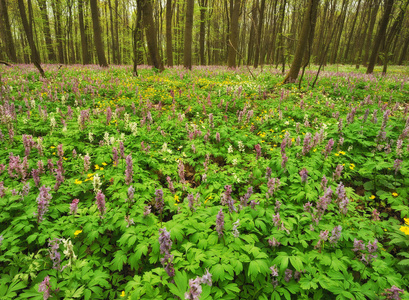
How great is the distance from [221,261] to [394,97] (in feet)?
39.0

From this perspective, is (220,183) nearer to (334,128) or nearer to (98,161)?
(98,161)

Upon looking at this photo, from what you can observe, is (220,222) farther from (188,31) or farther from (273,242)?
(188,31)

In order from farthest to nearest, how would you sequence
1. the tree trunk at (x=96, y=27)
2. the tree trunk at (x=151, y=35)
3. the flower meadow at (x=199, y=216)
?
the tree trunk at (x=96, y=27) → the tree trunk at (x=151, y=35) → the flower meadow at (x=199, y=216)

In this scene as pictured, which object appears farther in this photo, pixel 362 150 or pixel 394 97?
pixel 394 97

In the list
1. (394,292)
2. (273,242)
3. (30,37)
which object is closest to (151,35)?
(30,37)

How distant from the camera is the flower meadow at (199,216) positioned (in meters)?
2.53

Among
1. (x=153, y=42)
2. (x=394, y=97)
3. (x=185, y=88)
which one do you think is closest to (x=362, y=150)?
(x=394, y=97)

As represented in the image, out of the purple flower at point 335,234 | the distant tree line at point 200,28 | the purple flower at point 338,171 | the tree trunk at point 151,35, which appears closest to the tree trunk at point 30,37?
the distant tree line at point 200,28

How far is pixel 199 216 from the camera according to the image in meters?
3.25

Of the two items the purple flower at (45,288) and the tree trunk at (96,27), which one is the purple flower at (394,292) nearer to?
the purple flower at (45,288)

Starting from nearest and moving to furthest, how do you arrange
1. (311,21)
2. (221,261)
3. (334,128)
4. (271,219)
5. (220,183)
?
(221,261) < (271,219) < (220,183) < (334,128) < (311,21)

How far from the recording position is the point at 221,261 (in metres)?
2.51

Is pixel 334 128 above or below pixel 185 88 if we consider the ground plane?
below

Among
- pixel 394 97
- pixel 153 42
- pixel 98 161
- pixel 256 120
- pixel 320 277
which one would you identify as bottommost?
pixel 320 277
